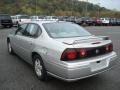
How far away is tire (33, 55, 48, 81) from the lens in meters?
5.04

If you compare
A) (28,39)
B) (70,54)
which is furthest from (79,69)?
(28,39)

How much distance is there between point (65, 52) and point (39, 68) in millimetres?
1170

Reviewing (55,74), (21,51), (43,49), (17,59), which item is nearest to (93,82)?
(55,74)

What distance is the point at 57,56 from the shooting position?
14.5 feet

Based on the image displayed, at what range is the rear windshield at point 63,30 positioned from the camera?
5321 mm

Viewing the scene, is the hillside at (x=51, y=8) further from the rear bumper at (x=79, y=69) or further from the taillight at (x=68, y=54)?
the taillight at (x=68, y=54)

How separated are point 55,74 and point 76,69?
53 cm

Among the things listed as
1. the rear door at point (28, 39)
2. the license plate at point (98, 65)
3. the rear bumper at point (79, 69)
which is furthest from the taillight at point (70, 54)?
the rear door at point (28, 39)

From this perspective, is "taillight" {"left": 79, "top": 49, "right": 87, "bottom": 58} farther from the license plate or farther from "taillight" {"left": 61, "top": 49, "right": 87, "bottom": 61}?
the license plate

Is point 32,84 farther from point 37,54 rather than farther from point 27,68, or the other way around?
point 27,68

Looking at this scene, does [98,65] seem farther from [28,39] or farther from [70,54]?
[28,39]

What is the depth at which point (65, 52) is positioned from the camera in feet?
14.3

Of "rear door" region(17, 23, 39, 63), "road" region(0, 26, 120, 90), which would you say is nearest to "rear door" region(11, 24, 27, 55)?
"rear door" region(17, 23, 39, 63)

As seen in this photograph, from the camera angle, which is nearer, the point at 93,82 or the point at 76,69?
the point at 76,69
